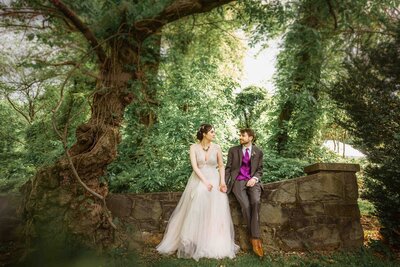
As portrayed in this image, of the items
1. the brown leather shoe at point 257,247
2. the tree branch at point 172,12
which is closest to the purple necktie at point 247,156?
the brown leather shoe at point 257,247

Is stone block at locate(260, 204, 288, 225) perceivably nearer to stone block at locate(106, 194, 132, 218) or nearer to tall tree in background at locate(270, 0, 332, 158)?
tall tree in background at locate(270, 0, 332, 158)

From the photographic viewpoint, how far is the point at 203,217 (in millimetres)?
5121

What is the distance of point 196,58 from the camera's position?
762 centimetres

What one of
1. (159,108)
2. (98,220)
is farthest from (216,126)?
(98,220)

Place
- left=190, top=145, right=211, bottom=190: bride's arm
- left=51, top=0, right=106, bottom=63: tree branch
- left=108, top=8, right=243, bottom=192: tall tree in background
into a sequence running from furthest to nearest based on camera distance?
left=108, top=8, right=243, bottom=192: tall tree in background → left=190, top=145, right=211, bottom=190: bride's arm → left=51, top=0, right=106, bottom=63: tree branch

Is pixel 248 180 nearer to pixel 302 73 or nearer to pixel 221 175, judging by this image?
pixel 221 175

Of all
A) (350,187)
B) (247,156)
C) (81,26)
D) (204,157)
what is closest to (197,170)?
(204,157)

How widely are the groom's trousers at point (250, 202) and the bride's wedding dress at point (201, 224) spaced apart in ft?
0.80

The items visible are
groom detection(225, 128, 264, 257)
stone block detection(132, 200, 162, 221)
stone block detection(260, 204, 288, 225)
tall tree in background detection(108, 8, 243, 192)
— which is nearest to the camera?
groom detection(225, 128, 264, 257)

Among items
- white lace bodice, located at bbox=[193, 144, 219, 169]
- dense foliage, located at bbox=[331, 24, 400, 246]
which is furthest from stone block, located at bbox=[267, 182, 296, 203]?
dense foliage, located at bbox=[331, 24, 400, 246]

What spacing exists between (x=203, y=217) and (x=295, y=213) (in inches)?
62.2

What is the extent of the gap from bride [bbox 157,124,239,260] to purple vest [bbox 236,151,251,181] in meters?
0.30

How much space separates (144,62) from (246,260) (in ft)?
12.4

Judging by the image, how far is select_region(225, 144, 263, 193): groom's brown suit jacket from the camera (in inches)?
213
